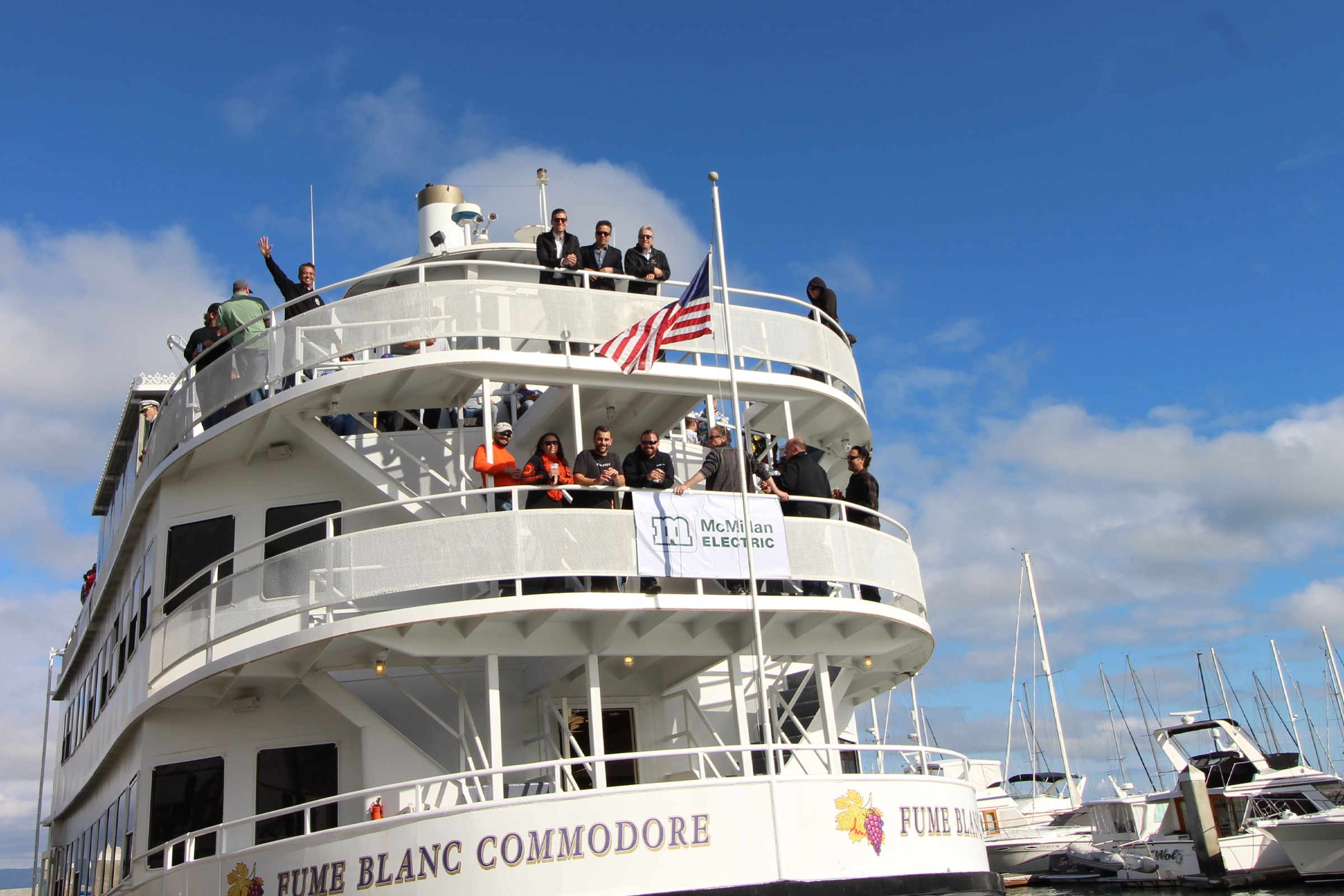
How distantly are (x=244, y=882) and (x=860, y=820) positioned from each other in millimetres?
6568

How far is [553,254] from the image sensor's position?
15.7m

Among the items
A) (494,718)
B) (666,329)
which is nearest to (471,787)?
(494,718)

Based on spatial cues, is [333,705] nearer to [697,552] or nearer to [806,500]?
[697,552]

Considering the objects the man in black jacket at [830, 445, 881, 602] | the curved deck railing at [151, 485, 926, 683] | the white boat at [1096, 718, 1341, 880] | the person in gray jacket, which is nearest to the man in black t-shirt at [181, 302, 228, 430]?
the curved deck railing at [151, 485, 926, 683]

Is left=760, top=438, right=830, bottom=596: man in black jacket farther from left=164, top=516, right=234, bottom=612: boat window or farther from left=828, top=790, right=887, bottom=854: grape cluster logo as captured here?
left=164, top=516, right=234, bottom=612: boat window

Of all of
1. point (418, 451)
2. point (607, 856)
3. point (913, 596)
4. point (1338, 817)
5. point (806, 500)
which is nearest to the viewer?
point (607, 856)

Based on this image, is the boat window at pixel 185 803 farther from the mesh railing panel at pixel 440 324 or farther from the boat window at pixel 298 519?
the mesh railing panel at pixel 440 324

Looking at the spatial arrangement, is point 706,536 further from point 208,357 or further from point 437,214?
point 437,214

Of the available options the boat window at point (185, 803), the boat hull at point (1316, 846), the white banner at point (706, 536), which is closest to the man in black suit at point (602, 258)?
the white banner at point (706, 536)

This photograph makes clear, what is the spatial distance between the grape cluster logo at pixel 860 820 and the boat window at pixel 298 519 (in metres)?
7.87

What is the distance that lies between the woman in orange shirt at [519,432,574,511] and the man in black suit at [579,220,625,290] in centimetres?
340

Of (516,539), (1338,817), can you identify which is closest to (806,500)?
(516,539)

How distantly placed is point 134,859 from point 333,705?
3309 millimetres

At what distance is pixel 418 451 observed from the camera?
16.4 metres
